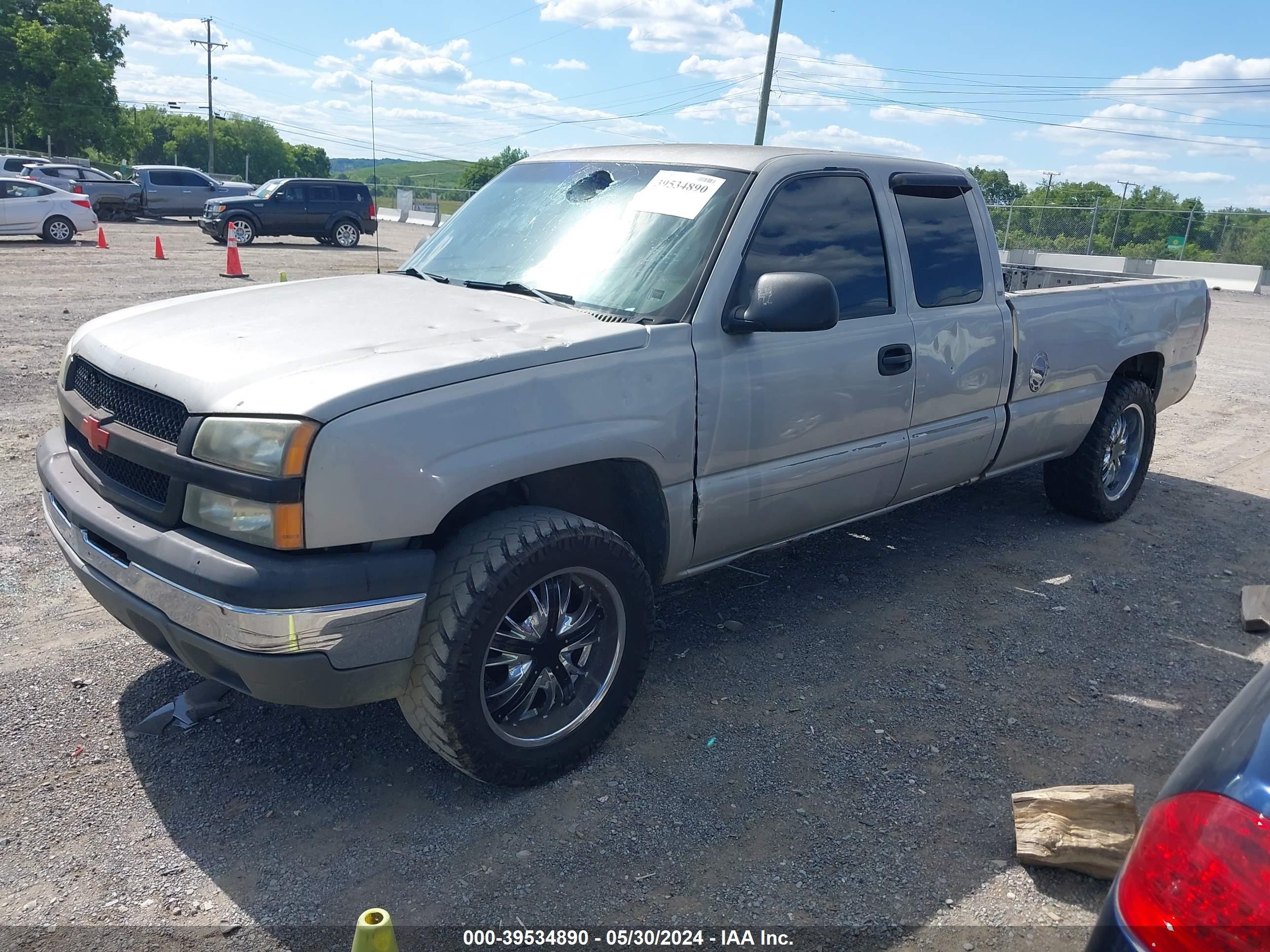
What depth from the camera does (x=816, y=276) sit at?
11.3ft

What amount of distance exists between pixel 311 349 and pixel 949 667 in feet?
9.33

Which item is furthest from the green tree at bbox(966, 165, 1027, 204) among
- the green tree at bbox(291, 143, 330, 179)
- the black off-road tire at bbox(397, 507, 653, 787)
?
the green tree at bbox(291, 143, 330, 179)

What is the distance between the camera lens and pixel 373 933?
79.8 inches

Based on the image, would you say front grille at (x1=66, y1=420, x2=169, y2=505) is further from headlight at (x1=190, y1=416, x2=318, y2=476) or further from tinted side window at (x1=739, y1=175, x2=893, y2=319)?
tinted side window at (x1=739, y1=175, x2=893, y2=319)

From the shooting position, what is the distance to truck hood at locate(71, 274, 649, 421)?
8.79 ft

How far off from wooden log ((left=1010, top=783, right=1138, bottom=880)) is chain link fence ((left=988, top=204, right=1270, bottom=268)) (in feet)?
98.4

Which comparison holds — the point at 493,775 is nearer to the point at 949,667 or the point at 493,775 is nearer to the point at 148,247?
the point at 949,667

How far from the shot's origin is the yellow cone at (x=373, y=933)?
201 centimetres

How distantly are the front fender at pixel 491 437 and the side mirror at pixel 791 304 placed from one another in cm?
26

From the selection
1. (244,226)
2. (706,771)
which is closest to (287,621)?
(706,771)

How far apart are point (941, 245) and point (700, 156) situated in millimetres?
1318

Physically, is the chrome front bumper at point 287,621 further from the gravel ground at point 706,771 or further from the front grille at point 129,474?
the gravel ground at point 706,771

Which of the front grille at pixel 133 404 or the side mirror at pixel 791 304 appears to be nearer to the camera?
the front grille at pixel 133 404

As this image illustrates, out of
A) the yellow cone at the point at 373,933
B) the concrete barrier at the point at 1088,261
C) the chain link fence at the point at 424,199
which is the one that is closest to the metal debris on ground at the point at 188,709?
the yellow cone at the point at 373,933
